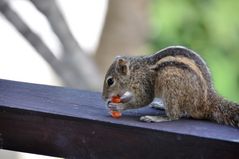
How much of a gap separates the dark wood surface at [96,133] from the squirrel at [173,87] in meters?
0.08

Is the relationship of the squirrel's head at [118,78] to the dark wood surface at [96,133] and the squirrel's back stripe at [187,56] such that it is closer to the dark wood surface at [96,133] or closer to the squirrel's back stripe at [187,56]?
the squirrel's back stripe at [187,56]

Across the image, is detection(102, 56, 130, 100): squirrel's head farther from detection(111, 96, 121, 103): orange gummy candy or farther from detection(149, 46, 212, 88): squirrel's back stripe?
detection(149, 46, 212, 88): squirrel's back stripe

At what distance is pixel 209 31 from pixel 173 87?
300 centimetres

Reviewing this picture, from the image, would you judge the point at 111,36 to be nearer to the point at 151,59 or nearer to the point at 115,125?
the point at 151,59

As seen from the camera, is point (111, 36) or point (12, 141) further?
point (111, 36)

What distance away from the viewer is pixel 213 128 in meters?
2.03

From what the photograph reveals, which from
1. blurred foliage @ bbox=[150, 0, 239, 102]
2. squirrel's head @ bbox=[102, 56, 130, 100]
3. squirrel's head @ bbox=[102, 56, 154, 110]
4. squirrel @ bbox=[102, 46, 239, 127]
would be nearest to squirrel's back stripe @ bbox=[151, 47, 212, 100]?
squirrel @ bbox=[102, 46, 239, 127]

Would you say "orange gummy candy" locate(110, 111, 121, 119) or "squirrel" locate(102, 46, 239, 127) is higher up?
"squirrel" locate(102, 46, 239, 127)

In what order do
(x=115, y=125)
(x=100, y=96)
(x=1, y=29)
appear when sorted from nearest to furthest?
(x=115, y=125) < (x=100, y=96) < (x=1, y=29)

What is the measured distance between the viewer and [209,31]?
17.4ft

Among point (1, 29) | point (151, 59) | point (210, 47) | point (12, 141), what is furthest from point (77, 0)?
point (12, 141)

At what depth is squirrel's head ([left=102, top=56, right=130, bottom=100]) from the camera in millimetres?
2650

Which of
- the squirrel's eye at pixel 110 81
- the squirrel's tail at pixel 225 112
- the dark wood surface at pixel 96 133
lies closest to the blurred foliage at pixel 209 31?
the squirrel's eye at pixel 110 81

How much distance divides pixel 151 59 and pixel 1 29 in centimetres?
376
